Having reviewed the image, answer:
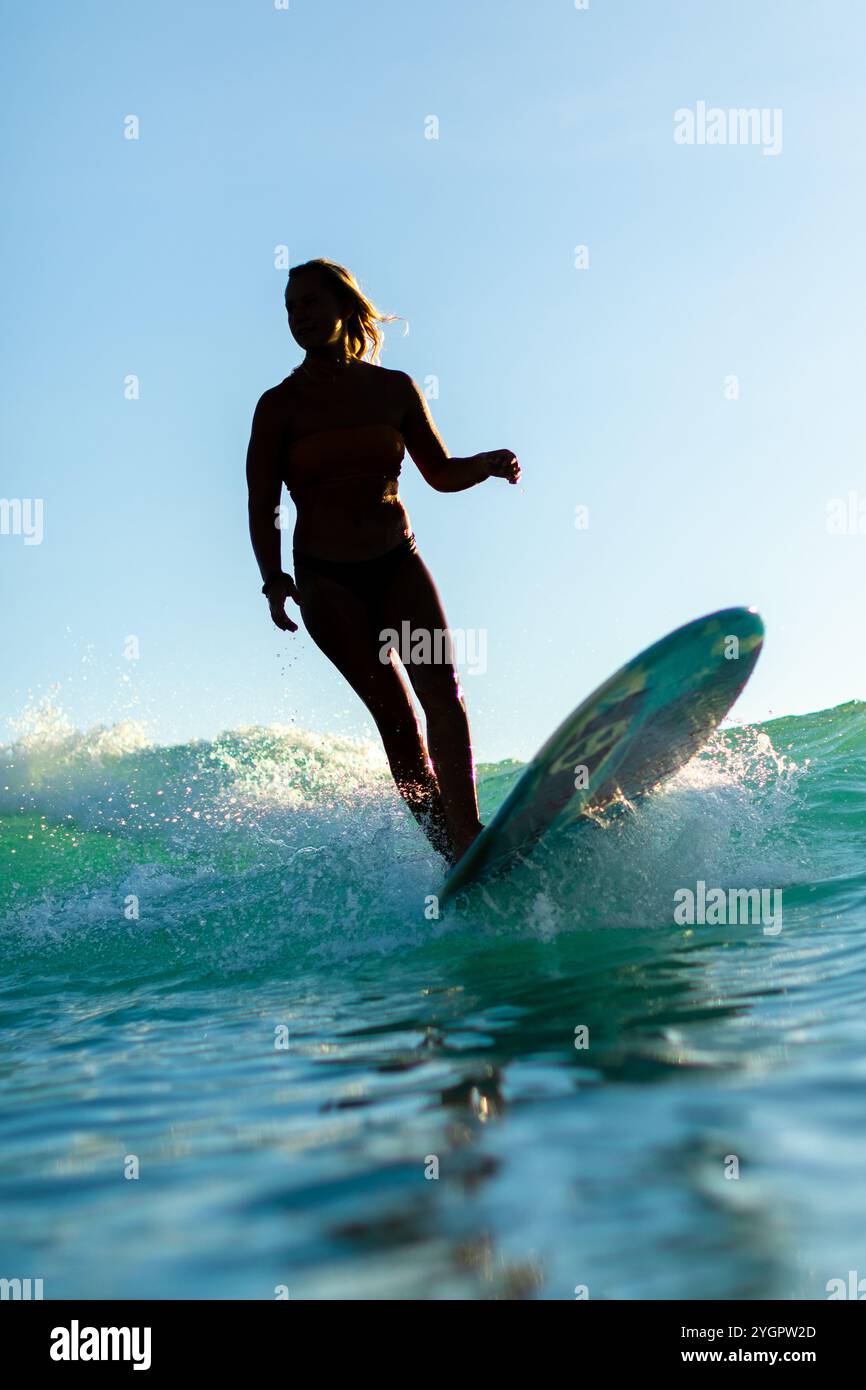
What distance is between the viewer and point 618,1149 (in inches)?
76.6

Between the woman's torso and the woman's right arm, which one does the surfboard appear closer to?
the woman's torso

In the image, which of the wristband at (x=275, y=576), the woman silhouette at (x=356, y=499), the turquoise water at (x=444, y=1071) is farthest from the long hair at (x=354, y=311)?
the turquoise water at (x=444, y=1071)

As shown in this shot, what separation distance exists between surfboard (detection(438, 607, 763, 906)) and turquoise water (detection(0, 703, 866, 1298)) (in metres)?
0.21

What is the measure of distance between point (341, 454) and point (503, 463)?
26.2 inches

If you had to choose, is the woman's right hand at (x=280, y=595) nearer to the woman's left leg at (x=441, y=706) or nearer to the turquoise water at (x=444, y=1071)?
the woman's left leg at (x=441, y=706)

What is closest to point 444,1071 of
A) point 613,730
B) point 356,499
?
point 613,730

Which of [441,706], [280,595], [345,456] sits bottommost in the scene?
[441,706]

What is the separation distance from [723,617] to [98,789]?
43.2ft

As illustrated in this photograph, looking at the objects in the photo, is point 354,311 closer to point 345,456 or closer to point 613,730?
point 345,456

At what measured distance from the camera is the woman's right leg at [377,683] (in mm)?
4930

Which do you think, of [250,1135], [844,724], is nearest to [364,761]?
[844,724]

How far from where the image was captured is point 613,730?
4.75 meters
